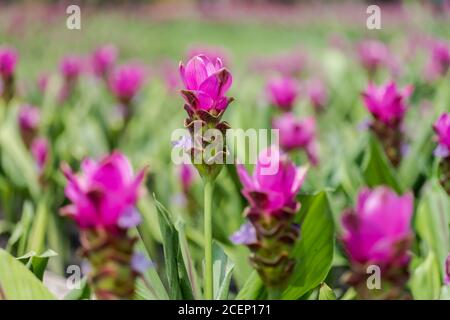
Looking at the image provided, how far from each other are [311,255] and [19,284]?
45cm

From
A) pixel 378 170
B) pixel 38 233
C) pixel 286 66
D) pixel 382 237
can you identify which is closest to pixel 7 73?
pixel 38 233

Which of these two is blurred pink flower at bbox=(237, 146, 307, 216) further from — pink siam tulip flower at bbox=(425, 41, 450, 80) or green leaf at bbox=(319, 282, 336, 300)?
pink siam tulip flower at bbox=(425, 41, 450, 80)

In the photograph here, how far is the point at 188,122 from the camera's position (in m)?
1.03

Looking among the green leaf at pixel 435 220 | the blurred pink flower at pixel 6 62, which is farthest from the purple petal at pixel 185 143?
the blurred pink flower at pixel 6 62

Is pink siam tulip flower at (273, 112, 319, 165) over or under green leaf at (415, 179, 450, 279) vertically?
over

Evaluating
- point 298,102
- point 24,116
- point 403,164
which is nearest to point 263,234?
point 403,164

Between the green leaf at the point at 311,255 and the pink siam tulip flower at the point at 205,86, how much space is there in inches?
11.6

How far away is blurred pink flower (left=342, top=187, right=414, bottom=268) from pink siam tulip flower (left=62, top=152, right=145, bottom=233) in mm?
241

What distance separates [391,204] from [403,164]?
4.04ft

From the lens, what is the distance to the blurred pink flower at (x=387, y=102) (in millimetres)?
1631

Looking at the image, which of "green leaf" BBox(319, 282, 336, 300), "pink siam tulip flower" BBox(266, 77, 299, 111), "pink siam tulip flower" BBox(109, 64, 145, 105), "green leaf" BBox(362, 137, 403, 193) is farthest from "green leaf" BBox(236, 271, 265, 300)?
"pink siam tulip flower" BBox(109, 64, 145, 105)

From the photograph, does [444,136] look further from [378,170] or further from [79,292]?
[79,292]

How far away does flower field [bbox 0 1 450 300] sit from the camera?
847 millimetres
